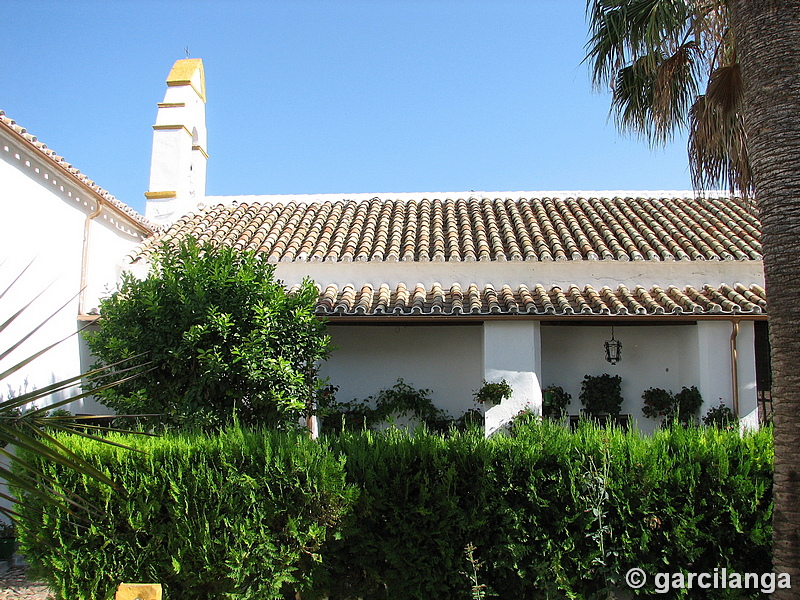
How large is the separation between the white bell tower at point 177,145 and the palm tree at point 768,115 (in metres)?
11.4

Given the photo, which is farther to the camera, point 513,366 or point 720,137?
point 513,366

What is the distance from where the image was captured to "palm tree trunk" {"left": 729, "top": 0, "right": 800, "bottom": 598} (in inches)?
173

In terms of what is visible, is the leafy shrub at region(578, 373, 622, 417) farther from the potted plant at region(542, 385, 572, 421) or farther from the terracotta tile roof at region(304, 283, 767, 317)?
the terracotta tile roof at region(304, 283, 767, 317)

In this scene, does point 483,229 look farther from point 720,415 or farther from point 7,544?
point 7,544

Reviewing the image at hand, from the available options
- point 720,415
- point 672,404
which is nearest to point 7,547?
point 672,404

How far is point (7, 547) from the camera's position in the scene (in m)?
8.65

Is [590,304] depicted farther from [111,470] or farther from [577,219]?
[111,470]

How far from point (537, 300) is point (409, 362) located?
2.79 m

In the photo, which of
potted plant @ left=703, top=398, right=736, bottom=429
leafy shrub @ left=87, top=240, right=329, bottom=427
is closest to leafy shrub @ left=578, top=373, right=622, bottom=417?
potted plant @ left=703, top=398, right=736, bottom=429

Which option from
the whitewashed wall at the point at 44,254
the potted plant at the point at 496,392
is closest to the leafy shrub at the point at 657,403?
the potted plant at the point at 496,392

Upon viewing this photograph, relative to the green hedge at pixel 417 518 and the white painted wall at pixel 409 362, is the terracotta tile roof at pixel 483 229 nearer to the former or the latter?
the white painted wall at pixel 409 362

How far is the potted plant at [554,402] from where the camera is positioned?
1174 cm

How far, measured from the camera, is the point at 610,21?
6602 millimetres

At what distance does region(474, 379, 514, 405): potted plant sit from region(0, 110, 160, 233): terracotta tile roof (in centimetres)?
746
